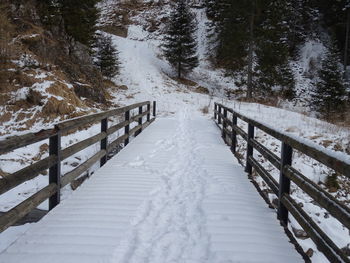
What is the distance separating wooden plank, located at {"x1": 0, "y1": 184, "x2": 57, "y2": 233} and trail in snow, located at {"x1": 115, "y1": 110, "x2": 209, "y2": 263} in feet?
3.83

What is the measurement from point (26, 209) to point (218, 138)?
8.50 m

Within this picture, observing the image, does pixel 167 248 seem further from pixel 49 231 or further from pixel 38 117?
pixel 38 117

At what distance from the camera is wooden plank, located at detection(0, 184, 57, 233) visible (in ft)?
10.2

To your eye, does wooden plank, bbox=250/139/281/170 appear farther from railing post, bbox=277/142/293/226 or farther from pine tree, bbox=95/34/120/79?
pine tree, bbox=95/34/120/79

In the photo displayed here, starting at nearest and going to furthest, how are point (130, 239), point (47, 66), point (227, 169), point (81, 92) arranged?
1. point (130, 239)
2. point (227, 169)
3. point (47, 66)
4. point (81, 92)

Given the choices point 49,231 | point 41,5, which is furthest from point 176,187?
point 41,5

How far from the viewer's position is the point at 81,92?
54.9 ft

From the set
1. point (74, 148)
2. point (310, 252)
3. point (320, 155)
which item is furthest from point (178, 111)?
point (320, 155)

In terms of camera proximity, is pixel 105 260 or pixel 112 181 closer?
pixel 105 260

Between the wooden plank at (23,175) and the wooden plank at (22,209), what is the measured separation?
285 mm

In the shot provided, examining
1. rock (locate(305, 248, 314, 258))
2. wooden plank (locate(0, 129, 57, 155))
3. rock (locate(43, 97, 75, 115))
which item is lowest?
rock (locate(305, 248, 314, 258))

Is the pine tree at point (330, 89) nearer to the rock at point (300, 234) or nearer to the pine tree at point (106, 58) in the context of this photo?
the pine tree at point (106, 58)

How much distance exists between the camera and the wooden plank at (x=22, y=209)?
312cm

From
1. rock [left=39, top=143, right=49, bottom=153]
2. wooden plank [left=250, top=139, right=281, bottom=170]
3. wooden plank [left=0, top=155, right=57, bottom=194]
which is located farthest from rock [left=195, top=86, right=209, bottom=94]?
wooden plank [left=0, top=155, right=57, bottom=194]
